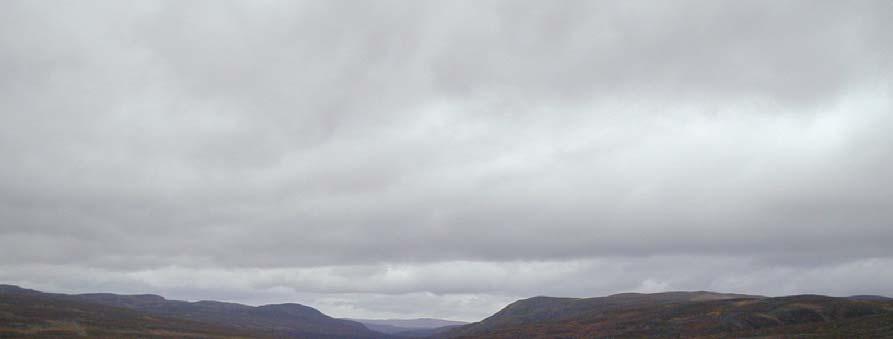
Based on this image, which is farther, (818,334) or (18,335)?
(18,335)

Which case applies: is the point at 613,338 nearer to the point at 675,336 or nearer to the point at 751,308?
the point at 675,336

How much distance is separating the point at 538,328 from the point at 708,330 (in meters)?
76.7

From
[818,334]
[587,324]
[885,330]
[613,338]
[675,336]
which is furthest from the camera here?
[587,324]

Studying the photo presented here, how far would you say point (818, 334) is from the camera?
96062 millimetres

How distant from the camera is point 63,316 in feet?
655

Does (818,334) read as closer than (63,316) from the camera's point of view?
Yes

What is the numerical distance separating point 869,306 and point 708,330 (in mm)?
34832

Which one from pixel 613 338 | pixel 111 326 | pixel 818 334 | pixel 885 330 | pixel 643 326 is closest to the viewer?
pixel 885 330

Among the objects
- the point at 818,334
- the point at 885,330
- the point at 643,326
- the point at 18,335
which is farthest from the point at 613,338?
the point at 18,335

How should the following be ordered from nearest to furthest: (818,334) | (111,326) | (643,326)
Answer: (818,334)
(643,326)
(111,326)

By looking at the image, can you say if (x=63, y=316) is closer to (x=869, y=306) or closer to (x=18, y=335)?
(x=18, y=335)

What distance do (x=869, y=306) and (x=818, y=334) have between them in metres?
42.9

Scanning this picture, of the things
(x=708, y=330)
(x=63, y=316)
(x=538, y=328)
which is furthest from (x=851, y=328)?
(x=63, y=316)

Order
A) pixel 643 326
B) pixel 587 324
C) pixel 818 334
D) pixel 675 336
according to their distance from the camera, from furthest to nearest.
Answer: pixel 587 324
pixel 643 326
pixel 675 336
pixel 818 334
